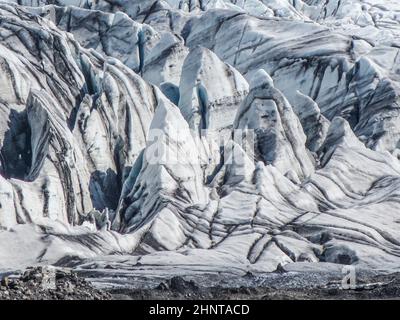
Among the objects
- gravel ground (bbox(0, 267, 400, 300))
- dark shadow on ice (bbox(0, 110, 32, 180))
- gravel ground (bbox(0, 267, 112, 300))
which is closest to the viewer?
gravel ground (bbox(0, 267, 112, 300))

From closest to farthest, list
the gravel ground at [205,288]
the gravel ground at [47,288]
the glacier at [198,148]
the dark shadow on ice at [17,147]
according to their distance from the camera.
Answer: the gravel ground at [47,288] < the gravel ground at [205,288] < the glacier at [198,148] < the dark shadow on ice at [17,147]

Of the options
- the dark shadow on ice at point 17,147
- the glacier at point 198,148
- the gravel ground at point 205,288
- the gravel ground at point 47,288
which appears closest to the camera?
the gravel ground at point 47,288

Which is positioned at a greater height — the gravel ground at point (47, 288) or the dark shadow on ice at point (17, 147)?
the gravel ground at point (47, 288)

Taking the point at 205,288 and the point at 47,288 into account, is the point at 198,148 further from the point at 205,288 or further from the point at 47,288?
the point at 47,288

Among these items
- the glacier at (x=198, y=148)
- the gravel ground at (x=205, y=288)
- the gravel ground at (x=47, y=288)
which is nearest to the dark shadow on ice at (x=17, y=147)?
the glacier at (x=198, y=148)

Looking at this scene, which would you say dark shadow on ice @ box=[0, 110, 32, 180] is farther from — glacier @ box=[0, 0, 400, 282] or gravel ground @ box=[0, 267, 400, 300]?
gravel ground @ box=[0, 267, 400, 300]

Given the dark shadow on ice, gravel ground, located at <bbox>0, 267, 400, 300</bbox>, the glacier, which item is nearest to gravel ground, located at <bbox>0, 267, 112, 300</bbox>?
gravel ground, located at <bbox>0, 267, 400, 300</bbox>

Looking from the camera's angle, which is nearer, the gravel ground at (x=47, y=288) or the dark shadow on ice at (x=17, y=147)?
the gravel ground at (x=47, y=288)

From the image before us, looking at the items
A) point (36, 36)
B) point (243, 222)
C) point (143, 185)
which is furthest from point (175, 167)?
point (36, 36)

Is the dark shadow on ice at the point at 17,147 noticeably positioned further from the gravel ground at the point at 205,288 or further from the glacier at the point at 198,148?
the gravel ground at the point at 205,288

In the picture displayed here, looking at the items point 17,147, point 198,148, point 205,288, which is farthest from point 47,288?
point 17,147
